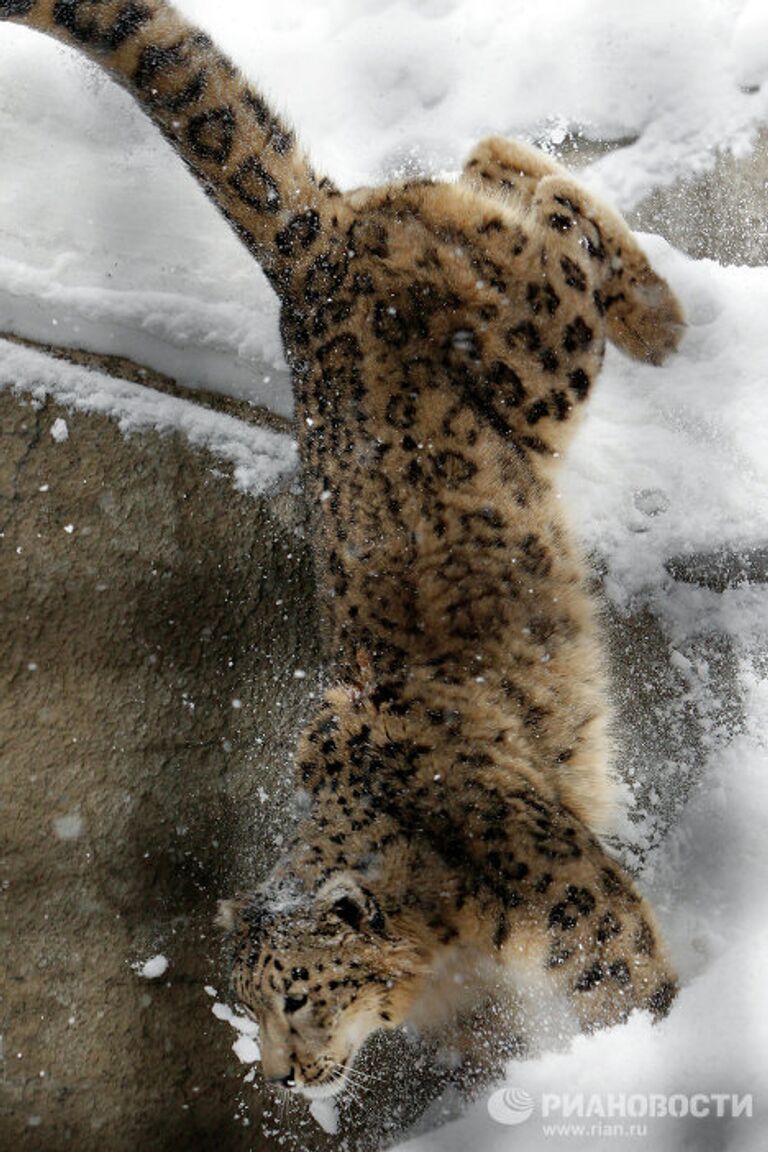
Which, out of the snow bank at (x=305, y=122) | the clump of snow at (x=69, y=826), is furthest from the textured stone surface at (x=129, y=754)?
the snow bank at (x=305, y=122)

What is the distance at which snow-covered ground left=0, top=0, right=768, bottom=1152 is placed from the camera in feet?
11.2

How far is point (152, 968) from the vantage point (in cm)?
349

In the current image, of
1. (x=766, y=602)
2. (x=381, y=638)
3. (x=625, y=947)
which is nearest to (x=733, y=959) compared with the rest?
(x=625, y=947)

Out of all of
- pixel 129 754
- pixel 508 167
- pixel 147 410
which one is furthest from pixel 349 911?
pixel 508 167

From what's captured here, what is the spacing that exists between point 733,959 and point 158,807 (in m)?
1.85

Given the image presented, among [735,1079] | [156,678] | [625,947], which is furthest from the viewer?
[156,678]

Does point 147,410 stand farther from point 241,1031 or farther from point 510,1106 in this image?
point 510,1106

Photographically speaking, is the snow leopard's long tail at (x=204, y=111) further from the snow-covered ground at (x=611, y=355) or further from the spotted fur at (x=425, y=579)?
the snow-covered ground at (x=611, y=355)

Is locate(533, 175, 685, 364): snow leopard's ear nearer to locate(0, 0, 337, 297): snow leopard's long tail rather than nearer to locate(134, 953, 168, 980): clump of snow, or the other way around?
locate(0, 0, 337, 297): snow leopard's long tail

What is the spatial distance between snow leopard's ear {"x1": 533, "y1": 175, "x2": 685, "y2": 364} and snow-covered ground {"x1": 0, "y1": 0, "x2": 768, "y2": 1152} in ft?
0.41

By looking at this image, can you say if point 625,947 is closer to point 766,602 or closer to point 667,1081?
point 667,1081

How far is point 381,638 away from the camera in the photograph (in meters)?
3.10

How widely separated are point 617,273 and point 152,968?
2.62 m

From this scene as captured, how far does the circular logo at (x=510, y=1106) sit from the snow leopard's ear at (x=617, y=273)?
239 cm
